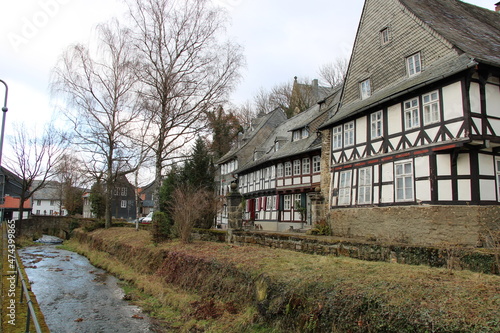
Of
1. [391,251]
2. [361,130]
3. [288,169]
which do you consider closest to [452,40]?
[361,130]

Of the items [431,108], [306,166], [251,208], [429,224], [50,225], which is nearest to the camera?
[429,224]

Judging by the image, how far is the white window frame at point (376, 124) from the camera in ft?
53.4

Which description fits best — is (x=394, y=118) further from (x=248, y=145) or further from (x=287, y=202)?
(x=248, y=145)

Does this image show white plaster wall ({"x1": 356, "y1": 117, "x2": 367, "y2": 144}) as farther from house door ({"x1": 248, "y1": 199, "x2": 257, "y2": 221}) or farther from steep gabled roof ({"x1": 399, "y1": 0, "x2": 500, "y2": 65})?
house door ({"x1": 248, "y1": 199, "x2": 257, "y2": 221})

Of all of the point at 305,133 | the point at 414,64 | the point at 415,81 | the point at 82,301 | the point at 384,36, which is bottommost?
the point at 82,301

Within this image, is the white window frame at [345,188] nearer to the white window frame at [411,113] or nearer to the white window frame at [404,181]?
the white window frame at [404,181]

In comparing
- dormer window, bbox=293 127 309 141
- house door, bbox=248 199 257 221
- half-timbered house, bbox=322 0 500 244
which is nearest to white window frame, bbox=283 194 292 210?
dormer window, bbox=293 127 309 141

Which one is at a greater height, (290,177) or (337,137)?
(337,137)

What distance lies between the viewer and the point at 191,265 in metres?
12.3

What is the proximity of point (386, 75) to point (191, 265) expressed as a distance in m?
12.5

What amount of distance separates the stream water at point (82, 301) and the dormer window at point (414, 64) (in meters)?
14.0

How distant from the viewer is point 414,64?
51.0ft

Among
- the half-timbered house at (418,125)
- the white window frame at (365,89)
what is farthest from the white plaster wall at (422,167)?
the white window frame at (365,89)

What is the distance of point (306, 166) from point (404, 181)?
35.3ft
